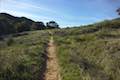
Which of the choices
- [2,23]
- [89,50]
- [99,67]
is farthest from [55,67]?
[2,23]

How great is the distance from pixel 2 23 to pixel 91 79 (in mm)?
72804

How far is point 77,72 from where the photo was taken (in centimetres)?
1638

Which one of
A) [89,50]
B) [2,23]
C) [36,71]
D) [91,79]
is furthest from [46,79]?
[2,23]

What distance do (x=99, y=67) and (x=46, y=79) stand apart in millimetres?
4135

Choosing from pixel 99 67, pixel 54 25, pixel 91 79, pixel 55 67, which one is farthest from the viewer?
pixel 54 25

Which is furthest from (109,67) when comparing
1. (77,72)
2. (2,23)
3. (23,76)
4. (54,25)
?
(54,25)

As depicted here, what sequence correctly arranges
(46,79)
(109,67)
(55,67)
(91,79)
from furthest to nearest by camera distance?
(55,67) → (109,67) → (46,79) → (91,79)

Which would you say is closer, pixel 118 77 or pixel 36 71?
pixel 118 77

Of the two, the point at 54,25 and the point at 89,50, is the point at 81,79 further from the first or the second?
the point at 54,25

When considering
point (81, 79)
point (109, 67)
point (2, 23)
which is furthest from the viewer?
point (2, 23)

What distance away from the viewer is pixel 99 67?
18469 mm

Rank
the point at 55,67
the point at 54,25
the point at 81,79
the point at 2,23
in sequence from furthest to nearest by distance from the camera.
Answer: the point at 54,25
the point at 2,23
the point at 55,67
the point at 81,79

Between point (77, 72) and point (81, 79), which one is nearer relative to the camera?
point (81, 79)

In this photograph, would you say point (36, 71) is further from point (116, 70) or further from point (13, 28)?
point (13, 28)
